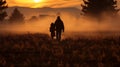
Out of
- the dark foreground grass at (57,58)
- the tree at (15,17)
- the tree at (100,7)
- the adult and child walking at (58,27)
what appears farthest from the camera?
the tree at (15,17)

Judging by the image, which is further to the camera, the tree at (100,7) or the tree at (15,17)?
the tree at (15,17)

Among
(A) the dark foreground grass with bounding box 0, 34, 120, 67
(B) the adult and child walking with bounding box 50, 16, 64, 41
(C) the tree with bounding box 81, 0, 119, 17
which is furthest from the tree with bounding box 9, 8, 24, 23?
(A) the dark foreground grass with bounding box 0, 34, 120, 67

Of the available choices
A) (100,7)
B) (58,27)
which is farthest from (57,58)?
(100,7)

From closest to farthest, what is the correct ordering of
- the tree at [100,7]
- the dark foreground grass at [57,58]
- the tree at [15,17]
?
the dark foreground grass at [57,58], the tree at [100,7], the tree at [15,17]

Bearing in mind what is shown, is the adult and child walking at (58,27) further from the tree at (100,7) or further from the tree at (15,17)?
the tree at (15,17)

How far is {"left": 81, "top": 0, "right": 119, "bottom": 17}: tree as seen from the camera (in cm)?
5225

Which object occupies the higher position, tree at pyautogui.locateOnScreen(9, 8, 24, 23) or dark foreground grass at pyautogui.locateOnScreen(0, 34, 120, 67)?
dark foreground grass at pyautogui.locateOnScreen(0, 34, 120, 67)

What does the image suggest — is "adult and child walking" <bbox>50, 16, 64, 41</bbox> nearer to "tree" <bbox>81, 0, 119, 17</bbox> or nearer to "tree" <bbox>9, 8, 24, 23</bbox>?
"tree" <bbox>81, 0, 119, 17</bbox>

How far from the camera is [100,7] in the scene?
52.5 meters

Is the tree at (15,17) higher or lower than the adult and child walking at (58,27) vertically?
lower

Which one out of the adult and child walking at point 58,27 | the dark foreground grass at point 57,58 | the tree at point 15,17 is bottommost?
the tree at point 15,17

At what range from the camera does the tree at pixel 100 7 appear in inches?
2057

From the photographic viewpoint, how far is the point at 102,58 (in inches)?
603

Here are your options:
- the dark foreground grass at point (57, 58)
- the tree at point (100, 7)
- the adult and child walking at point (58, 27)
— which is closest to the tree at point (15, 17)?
the tree at point (100, 7)
